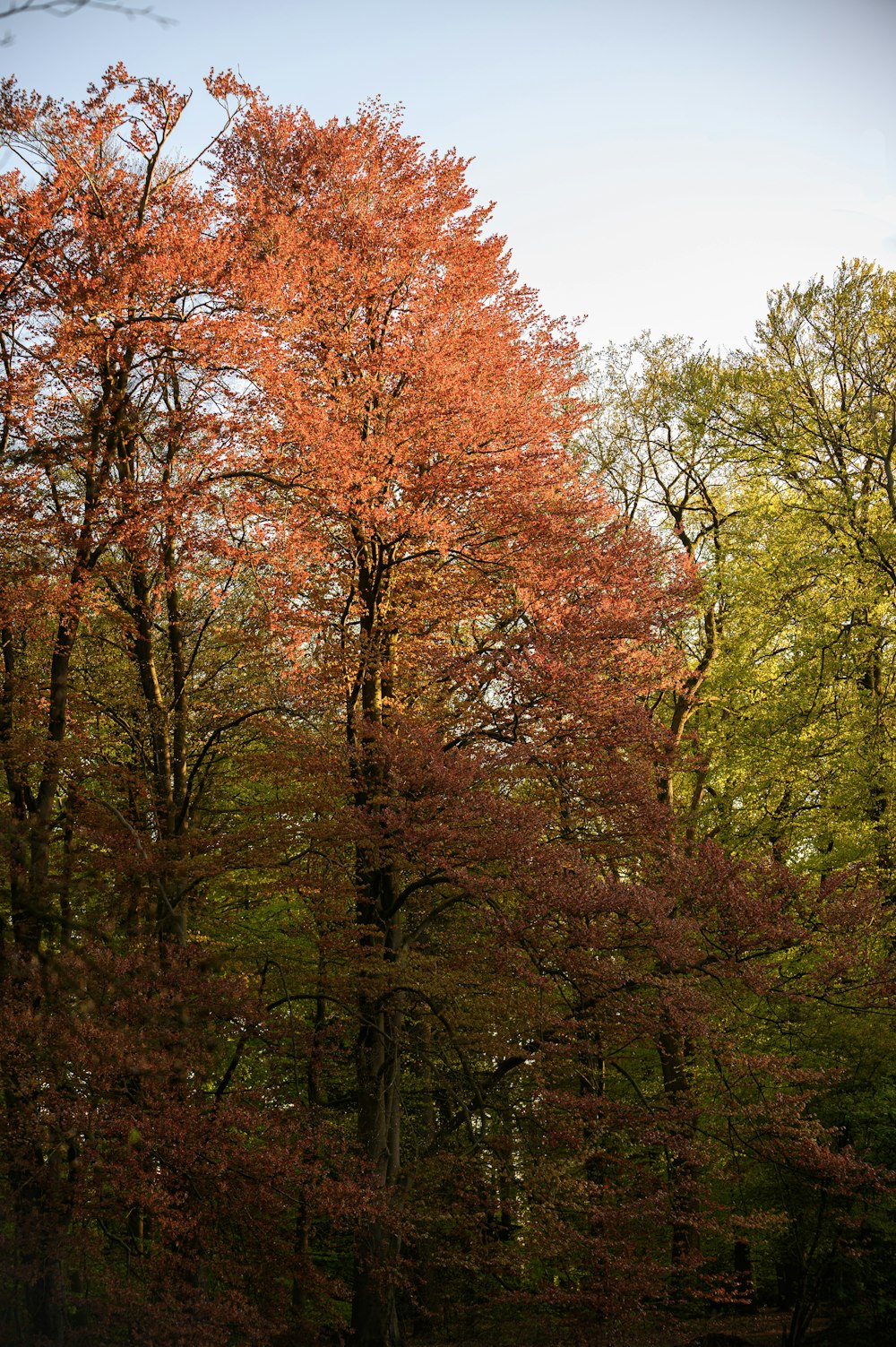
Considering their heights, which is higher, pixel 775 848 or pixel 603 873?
pixel 775 848

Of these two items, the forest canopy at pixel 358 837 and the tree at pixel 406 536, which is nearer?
A: the forest canopy at pixel 358 837

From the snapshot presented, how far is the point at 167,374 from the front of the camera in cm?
1305

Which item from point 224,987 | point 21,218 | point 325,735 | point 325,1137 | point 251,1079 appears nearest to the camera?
point 224,987

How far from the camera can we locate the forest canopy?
29.7 ft

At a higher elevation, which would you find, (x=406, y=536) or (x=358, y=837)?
(x=406, y=536)

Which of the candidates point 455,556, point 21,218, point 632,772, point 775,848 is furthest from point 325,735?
point 775,848

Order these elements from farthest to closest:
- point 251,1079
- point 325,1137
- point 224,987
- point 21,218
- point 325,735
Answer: point 251,1079, point 325,735, point 21,218, point 325,1137, point 224,987

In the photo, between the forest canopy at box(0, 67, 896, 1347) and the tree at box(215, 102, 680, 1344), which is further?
the tree at box(215, 102, 680, 1344)

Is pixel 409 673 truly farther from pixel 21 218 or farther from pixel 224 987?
pixel 21 218

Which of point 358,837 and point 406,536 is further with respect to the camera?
point 406,536

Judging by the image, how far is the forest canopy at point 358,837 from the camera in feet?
29.7

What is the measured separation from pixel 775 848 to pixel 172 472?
1066 centimetres

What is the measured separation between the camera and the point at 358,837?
34.8ft

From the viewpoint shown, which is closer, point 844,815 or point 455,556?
point 455,556
